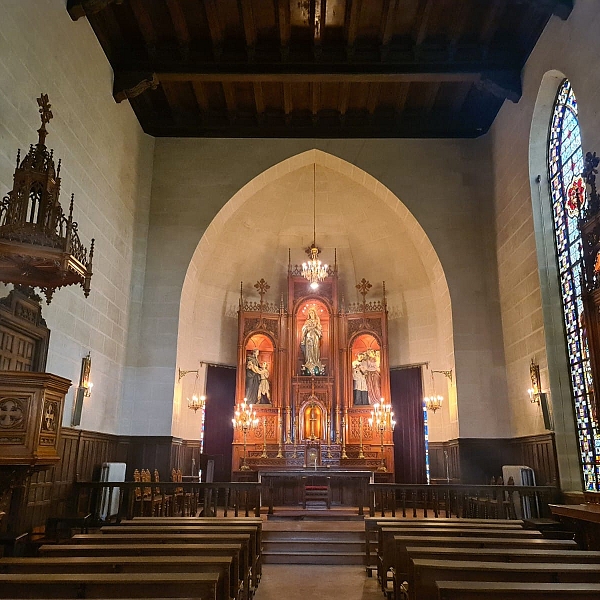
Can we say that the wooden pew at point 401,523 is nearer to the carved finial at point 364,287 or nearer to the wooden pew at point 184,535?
the wooden pew at point 184,535

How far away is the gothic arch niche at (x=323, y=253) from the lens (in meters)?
15.0

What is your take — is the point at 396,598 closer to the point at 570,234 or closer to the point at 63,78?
the point at 570,234

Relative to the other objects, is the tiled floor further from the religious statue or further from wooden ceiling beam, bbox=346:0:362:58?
wooden ceiling beam, bbox=346:0:362:58

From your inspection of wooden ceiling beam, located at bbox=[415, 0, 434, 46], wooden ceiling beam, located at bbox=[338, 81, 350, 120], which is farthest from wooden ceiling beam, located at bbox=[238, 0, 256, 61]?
wooden ceiling beam, located at bbox=[415, 0, 434, 46]

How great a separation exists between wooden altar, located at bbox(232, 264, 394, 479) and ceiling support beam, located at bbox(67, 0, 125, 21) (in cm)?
836

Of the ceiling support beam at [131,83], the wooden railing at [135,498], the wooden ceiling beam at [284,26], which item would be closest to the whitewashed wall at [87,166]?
the ceiling support beam at [131,83]

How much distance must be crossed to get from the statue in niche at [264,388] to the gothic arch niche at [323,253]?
1.08 metres

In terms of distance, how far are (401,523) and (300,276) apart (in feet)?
33.5

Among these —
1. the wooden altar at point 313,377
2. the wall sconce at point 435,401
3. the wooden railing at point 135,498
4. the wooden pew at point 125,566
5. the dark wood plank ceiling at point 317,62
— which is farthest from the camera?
the wooden altar at point 313,377

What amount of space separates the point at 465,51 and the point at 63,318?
985 centimetres

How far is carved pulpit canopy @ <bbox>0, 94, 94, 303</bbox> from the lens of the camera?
21.4 ft

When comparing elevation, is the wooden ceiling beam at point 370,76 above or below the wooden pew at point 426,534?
above

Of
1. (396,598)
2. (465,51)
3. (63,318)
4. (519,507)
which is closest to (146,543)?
(396,598)

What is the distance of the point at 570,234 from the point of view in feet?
35.1
